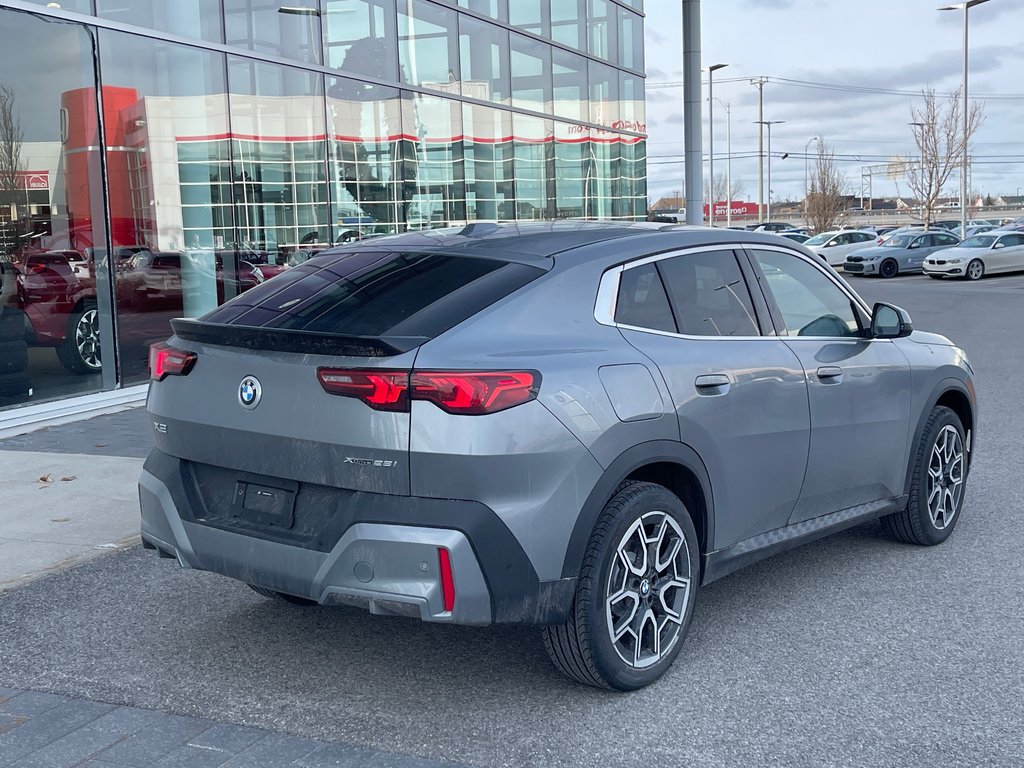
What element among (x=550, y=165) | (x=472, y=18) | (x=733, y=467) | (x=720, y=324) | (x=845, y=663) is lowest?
(x=845, y=663)

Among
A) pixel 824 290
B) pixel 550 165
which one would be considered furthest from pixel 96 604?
pixel 550 165

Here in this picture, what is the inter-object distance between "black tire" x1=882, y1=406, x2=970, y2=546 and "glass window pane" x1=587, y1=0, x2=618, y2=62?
17868 mm

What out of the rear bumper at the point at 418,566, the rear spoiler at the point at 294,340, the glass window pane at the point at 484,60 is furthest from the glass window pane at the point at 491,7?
the rear bumper at the point at 418,566

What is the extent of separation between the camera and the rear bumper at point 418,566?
11.6 ft

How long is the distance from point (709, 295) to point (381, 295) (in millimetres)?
1386

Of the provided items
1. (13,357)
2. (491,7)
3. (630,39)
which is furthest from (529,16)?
(13,357)

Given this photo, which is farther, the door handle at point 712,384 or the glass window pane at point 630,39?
the glass window pane at point 630,39

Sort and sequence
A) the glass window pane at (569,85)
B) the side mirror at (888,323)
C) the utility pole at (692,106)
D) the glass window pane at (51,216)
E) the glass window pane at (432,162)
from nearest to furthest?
the side mirror at (888,323), the glass window pane at (51,216), the utility pole at (692,106), the glass window pane at (432,162), the glass window pane at (569,85)

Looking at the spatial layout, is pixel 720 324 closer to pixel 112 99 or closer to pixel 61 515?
pixel 61 515

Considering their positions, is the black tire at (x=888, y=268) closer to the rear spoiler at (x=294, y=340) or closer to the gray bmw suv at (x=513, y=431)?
the gray bmw suv at (x=513, y=431)

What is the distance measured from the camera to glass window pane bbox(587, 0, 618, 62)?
22344mm

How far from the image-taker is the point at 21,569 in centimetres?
564

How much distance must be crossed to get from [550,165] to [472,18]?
3452 millimetres

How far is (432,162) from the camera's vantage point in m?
17.5
